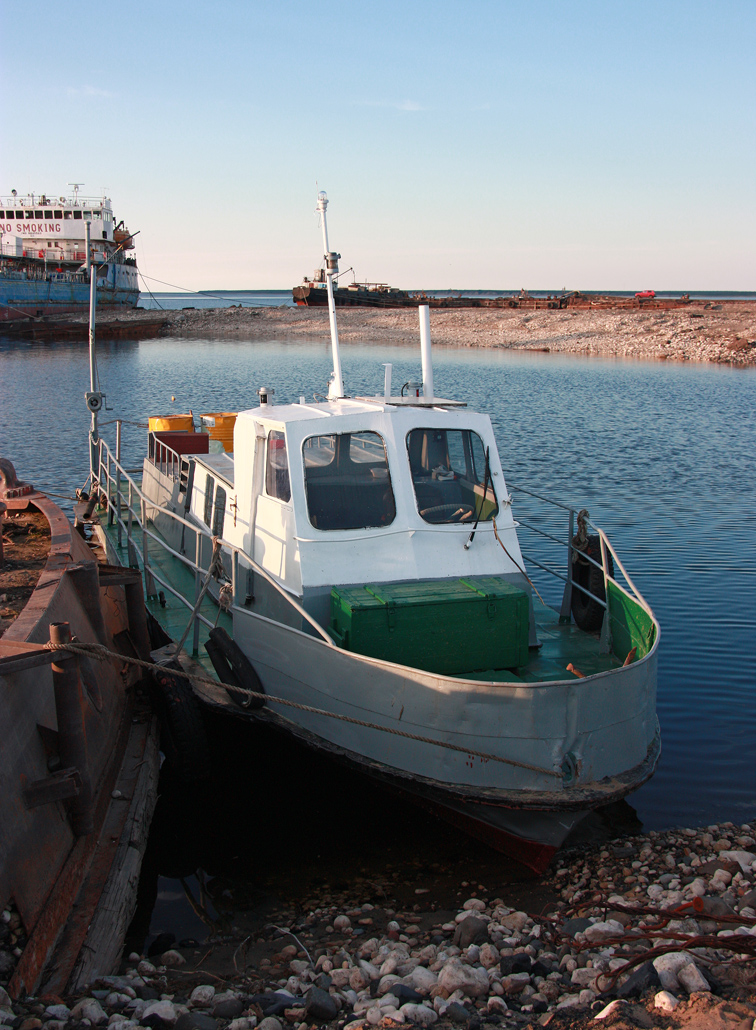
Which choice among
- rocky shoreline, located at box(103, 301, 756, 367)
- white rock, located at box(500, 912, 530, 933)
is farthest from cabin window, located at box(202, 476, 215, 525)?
rocky shoreline, located at box(103, 301, 756, 367)

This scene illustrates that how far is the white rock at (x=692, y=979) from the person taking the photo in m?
4.24

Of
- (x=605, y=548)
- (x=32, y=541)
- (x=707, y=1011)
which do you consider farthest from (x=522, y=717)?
(x=32, y=541)

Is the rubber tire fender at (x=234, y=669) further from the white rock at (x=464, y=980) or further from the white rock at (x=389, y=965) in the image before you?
the white rock at (x=464, y=980)

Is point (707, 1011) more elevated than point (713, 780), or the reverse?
point (707, 1011)

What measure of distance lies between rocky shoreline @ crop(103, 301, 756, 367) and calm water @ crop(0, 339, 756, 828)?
6.86 m

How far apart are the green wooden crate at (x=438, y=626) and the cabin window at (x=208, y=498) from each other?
12.2 feet

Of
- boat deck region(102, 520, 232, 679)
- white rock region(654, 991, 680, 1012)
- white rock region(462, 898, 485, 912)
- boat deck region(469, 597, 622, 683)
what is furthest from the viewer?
boat deck region(102, 520, 232, 679)

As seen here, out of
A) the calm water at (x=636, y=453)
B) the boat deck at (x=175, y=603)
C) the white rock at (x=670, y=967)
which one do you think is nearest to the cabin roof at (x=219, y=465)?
the boat deck at (x=175, y=603)

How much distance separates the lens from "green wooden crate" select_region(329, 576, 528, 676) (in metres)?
6.89

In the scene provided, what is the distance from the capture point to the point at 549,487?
63.8 feet

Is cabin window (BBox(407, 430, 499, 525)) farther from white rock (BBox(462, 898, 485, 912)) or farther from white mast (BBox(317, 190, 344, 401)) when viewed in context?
white rock (BBox(462, 898, 485, 912))

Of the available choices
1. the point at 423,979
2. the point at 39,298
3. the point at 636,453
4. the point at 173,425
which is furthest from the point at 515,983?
the point at 39,298

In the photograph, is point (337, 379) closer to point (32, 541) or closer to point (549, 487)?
point (32, 541)

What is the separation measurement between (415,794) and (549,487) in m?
13.9
